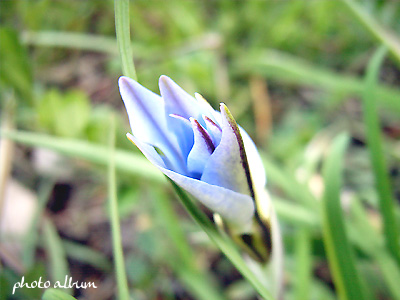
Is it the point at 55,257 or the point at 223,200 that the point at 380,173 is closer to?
the point at 223,200

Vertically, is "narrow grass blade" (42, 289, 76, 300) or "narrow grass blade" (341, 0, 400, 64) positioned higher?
"narrow grass blade" (341, 0, 400, 64)

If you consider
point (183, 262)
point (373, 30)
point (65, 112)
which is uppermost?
point (65, 112)

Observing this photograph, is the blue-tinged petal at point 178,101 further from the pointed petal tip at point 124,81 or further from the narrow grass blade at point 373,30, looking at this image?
the narrow grass blade at point 373,30

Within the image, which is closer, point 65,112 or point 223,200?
point 223,200

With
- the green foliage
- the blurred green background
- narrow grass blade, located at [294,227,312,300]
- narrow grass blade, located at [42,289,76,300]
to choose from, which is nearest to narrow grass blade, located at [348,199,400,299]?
the blurred green background

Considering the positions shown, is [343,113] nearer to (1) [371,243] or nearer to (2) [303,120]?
(2) [303,120]

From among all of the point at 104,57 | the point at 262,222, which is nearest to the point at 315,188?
the point at 262,222

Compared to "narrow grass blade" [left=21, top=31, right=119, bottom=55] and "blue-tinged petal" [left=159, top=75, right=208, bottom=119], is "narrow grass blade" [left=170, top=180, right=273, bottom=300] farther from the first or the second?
"narrow grass blade" [left=21, top=31, right=119, bottom=55]

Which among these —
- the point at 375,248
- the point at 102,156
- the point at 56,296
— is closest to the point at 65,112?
the point at 102,156
